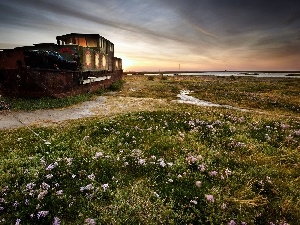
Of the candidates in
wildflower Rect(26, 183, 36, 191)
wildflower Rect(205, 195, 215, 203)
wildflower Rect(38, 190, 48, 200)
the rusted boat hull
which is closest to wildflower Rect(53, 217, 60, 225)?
wildflower Rect(38, 190, 48, 200)

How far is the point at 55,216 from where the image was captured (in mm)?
5094

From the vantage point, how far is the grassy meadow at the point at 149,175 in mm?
5250

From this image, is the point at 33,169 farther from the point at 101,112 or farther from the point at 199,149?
the point at 101,112

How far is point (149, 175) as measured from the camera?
679cm

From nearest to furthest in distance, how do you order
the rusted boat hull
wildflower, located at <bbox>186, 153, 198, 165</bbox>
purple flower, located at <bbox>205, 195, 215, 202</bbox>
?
purple flower, located at <bbox>205, 195, 215, 202</bbox>
wildflower, located at <bbox>186, 153, 198, 165</bbox>
the rusted boat hull

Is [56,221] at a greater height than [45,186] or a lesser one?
lesser

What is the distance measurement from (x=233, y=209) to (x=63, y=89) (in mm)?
16592

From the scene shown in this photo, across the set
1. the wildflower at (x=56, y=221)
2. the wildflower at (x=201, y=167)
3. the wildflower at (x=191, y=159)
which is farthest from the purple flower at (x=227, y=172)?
the wildflower at (x=56, y=221)

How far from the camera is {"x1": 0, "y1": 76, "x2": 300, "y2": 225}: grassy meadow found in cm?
525

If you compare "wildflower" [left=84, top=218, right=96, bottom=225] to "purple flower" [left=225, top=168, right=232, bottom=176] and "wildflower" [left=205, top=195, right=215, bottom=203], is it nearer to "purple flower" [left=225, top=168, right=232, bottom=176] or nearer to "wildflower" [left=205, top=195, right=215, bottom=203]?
"wildflower" [left=205, top=195, right=215, bottom=203]

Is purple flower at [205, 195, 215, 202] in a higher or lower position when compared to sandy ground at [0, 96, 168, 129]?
lower

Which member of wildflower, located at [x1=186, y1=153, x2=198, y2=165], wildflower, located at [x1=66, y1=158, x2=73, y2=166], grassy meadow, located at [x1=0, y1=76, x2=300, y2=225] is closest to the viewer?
grassy meadow, located at [x1=0, y1=76, x2=300, y2=225]

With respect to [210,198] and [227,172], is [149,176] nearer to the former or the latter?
[210,198]

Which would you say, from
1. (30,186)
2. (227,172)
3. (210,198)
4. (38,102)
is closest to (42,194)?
(30,186)
